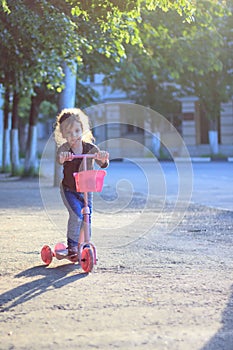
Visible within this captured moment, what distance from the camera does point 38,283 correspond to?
598cm

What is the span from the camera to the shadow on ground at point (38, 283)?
5.34 metres

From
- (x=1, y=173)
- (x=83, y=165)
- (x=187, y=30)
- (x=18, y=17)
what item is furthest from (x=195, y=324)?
(x=1, y=173)

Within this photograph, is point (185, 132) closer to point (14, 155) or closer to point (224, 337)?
point (14, 155)

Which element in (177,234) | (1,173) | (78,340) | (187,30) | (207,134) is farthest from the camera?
(207,134)

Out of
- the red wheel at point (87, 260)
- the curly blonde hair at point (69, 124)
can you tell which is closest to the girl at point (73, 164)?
the curly blonde hair at point (69, 124)

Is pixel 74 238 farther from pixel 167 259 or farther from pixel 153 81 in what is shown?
pixel 153 81

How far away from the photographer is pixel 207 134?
50.0m

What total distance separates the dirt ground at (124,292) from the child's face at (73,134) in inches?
44.1

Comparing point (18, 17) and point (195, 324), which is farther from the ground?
point (18, 17)

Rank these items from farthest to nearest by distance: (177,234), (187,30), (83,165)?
(187,30)
(177,234)
(83,165)

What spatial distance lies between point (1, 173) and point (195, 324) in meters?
25.0

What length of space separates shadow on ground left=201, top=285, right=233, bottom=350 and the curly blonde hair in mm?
2694

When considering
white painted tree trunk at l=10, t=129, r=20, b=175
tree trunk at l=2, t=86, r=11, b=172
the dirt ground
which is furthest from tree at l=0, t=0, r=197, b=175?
tree trunk at l=2, t=86, r=11, b=172

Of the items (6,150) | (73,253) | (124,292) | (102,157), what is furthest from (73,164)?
(6,150)
